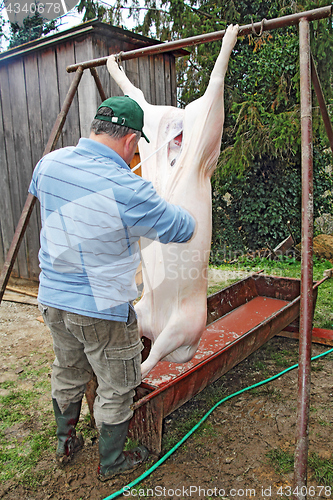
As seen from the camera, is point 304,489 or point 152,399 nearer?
point 304,489

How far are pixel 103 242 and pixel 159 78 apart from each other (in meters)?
4.24

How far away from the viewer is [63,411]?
2.18m

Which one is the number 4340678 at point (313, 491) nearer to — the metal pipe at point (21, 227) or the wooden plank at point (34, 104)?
the metal pipe at point (21, 227)

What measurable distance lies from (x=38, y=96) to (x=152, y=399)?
454 centimetres

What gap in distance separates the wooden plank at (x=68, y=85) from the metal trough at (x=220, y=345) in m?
2.79

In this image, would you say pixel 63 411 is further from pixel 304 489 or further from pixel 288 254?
pixel 288 254

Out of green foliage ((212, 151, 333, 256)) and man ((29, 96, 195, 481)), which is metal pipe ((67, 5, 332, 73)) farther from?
green foliage ((212, 151, 333, 256))

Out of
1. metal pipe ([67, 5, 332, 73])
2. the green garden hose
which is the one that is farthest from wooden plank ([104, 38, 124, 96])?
the green garden hose

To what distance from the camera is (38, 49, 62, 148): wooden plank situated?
488 centimetres

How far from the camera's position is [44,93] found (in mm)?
5059

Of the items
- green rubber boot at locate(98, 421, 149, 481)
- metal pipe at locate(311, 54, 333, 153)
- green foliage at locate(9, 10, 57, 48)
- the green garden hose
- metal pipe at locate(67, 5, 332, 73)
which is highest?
green foliage at locate(9, 10, 57, 48)

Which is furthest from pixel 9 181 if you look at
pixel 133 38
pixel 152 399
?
pixel 152 399

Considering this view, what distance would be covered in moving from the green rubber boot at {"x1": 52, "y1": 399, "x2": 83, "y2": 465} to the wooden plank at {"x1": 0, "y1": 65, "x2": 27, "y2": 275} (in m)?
3.92

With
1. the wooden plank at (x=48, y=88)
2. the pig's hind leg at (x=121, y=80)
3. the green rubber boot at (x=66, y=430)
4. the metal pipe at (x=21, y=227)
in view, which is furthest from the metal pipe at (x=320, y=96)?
the wooden plank at (x=48, y=88)
